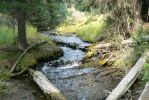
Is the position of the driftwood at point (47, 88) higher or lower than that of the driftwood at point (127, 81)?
lower

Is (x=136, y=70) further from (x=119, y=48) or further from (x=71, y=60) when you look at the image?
(x=71, y=60)

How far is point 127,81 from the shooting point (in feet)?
34.8

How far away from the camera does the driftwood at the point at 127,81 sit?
31.4 feet

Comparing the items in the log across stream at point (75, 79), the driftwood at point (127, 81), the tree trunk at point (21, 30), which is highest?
the tree trunk at point (21, 30)

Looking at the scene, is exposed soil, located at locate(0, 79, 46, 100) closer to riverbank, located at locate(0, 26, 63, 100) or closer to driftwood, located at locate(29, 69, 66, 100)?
riverbank, located at locate(0, 26, 63, 100)

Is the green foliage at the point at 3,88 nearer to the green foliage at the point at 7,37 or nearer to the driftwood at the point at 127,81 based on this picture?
the driftwood at the point at 127,81

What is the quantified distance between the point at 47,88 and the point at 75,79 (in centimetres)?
212

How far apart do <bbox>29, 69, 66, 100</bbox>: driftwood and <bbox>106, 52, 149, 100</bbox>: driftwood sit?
1.55 m

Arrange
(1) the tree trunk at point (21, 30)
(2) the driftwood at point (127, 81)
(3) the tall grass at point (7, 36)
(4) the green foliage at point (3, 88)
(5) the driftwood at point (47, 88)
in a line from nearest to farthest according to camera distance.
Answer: (2) the driftwood at point (127, 81), (5) the driftwood at point (47, 88), (4) the green foliage at point (3, 88), (1) the tree trunk at point (21, 30), (3) the tall grass at point (7, 36)

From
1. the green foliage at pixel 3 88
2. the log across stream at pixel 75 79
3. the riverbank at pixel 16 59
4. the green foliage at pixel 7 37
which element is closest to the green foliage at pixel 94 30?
the log across stream at pixel 75 79

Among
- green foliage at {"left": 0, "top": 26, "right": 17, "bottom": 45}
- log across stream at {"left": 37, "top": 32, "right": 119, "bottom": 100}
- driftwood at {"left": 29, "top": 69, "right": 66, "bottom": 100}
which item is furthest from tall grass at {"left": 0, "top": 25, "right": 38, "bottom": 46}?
driftwood at {"left": 29, "top": 69, "right": 66, "bottom": 100}

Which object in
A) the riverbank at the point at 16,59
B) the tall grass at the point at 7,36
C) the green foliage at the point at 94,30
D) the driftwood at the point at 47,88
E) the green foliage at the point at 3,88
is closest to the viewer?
the driftwood at the point at 47,88

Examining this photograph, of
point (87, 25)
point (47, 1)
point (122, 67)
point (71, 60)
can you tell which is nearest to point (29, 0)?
point (47, 1)

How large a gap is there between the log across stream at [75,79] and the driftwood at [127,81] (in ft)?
2.28
